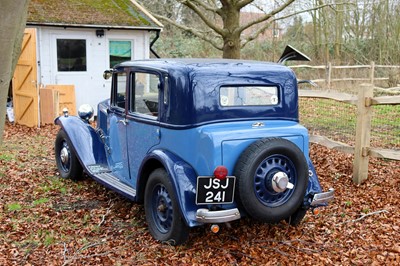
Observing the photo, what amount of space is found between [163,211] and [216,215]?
804 millimetres

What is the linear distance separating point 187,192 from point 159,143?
0.78 meters

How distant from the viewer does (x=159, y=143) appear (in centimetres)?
484

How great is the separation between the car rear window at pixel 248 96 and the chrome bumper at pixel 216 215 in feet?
3.63

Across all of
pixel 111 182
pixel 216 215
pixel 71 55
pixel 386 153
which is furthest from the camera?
pixel 71 55

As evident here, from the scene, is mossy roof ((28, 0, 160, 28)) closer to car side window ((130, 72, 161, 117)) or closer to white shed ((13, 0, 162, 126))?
white shed ((13, 0, 162, 126))

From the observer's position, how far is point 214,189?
164 inches

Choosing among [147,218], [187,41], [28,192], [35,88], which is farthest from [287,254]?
[187,41]

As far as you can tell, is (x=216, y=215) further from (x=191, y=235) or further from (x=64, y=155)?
(x=64, y=155)

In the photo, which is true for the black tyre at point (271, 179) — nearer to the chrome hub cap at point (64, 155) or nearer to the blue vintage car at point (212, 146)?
the blue vintage car at point (212, 146)

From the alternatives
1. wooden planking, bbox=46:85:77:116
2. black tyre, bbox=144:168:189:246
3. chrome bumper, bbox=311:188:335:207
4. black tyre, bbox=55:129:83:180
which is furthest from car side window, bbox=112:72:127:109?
wooden planking, bbox=46:85:77:116

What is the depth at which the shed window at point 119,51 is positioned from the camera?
1345cm

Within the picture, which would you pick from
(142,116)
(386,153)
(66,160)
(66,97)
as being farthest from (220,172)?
(66,97)

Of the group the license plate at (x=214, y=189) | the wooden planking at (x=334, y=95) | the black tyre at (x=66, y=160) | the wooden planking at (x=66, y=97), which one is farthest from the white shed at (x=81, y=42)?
the license plate at (x=214, y=189)

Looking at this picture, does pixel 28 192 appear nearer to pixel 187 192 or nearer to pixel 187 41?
pixel 187 192
